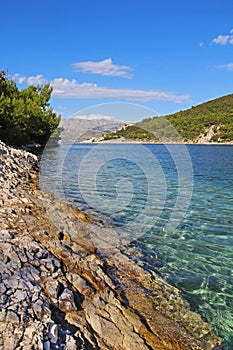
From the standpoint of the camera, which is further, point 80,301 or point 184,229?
point 184,229

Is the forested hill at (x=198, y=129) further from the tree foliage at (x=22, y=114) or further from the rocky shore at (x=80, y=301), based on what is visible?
the rocky shore at (x=80, y=301)

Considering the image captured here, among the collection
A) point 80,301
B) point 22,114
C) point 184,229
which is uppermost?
point 22,114

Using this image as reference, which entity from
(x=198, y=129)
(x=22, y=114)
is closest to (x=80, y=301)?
(x=22, y=114)

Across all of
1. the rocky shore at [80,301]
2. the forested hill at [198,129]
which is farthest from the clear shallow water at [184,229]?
the forested hill at [198,129]

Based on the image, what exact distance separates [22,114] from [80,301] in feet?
135

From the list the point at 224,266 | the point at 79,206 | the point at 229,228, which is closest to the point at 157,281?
the point at 224,266

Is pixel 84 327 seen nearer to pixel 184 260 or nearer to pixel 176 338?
pixel 176 338

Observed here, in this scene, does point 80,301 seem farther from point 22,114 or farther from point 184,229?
point 22,114

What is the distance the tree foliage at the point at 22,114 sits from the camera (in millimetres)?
41281

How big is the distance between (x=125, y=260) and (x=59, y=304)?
3.12 metres

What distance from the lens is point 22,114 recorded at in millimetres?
43000

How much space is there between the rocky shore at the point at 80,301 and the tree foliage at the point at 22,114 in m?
35.9

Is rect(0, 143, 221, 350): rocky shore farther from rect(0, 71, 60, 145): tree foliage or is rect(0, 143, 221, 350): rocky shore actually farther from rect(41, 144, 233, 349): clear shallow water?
rect(0, 71, 60, 145): tree foliage

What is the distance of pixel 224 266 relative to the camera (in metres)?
8.05
